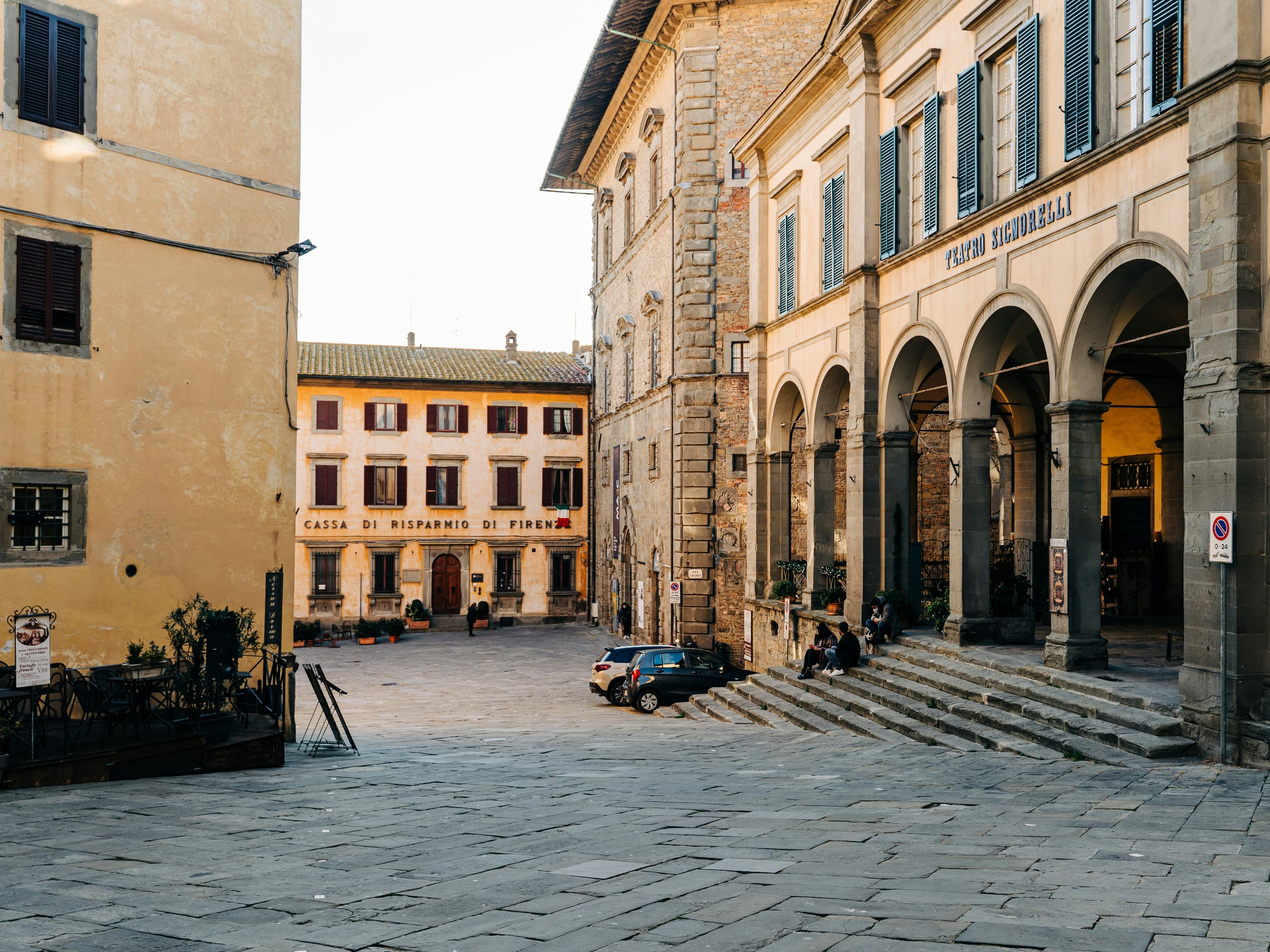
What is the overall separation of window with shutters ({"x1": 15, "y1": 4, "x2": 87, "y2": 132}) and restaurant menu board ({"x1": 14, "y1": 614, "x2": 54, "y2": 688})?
707 cm

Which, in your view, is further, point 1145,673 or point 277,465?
point 277,465

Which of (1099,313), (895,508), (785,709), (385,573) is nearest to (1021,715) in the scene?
(1099,313)

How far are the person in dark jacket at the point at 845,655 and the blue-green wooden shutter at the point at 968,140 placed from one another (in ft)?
23.2

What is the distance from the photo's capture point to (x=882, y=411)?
20859 millimetres

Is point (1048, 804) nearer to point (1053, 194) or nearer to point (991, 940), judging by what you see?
point (991, 940)

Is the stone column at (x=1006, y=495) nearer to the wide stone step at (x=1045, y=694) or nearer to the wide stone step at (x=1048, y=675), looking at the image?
the wide stone step at (x=1048, y=675)

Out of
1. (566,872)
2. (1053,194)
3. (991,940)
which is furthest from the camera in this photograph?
(1053,194)

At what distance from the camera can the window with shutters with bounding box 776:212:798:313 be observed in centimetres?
2533

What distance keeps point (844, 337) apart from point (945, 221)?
4.26m

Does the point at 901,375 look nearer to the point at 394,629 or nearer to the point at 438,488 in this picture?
the point at 394,629

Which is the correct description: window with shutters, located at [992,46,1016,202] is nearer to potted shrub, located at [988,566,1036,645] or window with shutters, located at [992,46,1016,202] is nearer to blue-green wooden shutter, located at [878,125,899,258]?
blue-green wooden shutter, located at [878,125,899,258]

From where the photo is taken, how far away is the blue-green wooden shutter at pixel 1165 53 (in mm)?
12523

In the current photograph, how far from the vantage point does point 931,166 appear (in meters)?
18.7

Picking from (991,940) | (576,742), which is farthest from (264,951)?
(576,742)
